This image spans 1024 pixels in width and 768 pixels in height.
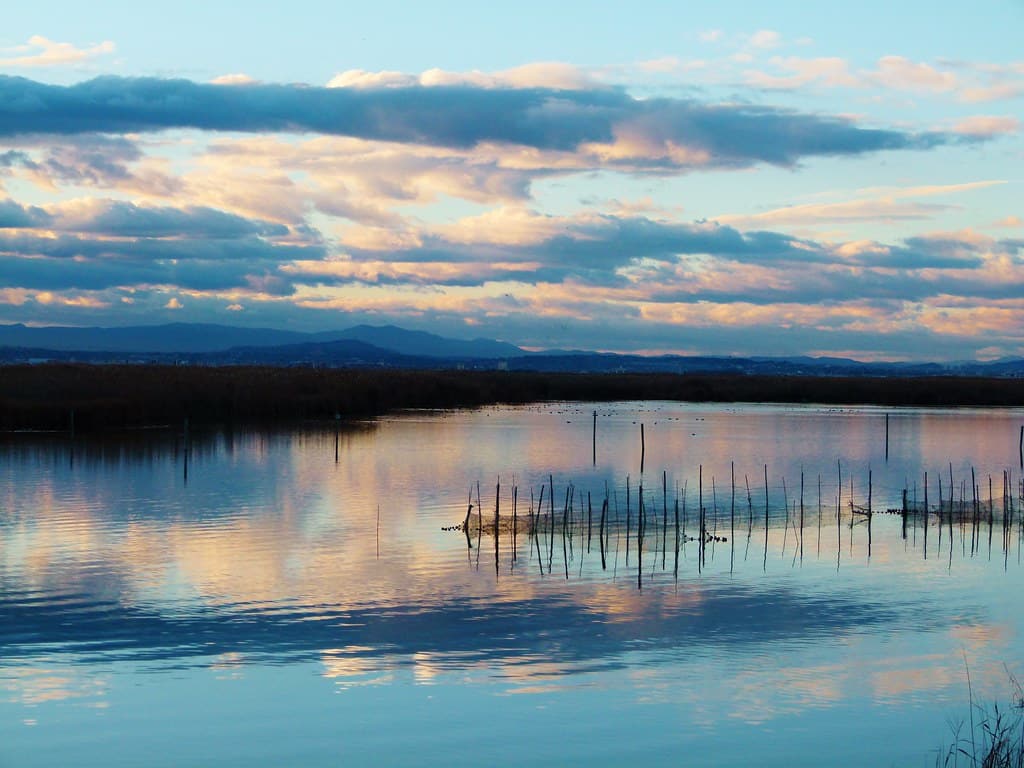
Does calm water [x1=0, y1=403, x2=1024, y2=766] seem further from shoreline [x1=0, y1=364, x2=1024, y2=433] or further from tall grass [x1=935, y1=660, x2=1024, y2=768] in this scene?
shoreline [x1=0, y1=364, x2=1024, y2=433]

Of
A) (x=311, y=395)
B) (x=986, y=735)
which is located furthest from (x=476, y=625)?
(x=311, y=395)

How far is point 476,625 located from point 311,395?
1739 inches

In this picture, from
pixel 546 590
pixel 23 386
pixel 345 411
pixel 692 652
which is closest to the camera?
pixel 692 652

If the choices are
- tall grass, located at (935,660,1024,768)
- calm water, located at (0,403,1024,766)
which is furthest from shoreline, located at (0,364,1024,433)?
tall grass, located at (935,660,1024,768)

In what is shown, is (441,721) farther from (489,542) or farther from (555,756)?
(489,542)

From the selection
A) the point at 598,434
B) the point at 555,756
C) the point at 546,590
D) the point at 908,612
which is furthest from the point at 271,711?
the point at 598,434

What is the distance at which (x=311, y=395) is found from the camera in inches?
2318

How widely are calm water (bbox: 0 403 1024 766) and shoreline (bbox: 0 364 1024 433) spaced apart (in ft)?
48.0

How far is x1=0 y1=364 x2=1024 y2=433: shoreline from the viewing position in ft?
150

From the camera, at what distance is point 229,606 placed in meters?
16.6

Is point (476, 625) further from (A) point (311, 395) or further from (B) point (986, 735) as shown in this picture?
(A) point (311, 395)

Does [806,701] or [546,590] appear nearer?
[806,701]

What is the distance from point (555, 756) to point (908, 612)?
25.2 feet

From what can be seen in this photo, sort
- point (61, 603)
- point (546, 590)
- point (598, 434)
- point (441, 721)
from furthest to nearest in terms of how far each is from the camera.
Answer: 1. point (598, 434)
2. point (546, 590)
3. point (61, 603)
4. point (441, 721)
